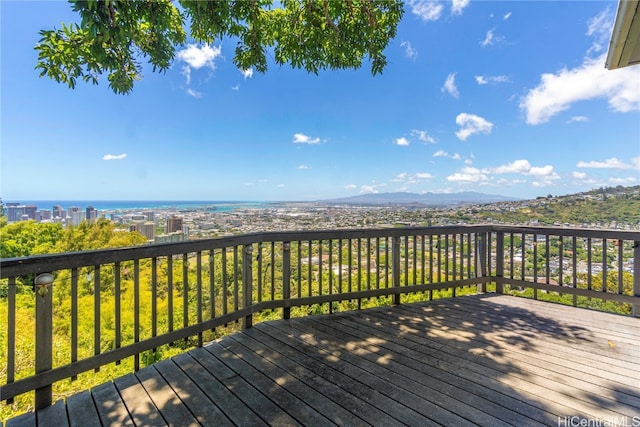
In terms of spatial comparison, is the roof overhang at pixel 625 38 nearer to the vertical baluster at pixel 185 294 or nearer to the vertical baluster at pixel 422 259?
the vertical baluster at pixel 422 259

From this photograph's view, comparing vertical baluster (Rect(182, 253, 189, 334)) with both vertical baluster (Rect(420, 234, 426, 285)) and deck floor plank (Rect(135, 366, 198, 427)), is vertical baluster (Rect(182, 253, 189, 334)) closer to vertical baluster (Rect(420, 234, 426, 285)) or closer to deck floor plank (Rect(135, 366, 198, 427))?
deck floor plank (Rect(135, 366, 198, 427))

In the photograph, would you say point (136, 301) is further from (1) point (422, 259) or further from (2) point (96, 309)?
(1) point (422, 259)

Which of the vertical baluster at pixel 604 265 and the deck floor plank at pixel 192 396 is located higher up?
the vertical baluster at pixel 604 265

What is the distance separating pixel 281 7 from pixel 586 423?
546 centimetres

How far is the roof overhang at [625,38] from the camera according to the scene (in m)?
1.90

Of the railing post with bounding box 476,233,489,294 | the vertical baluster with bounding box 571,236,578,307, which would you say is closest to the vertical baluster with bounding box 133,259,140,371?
the railing post with bounding box 476,233,489,294

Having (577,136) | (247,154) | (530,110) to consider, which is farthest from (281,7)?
(247,154)

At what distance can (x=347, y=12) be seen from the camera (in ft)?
12.2

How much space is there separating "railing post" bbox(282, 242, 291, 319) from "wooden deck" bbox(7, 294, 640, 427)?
0.61ft

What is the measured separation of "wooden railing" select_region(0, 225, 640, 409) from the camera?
6.33 feet

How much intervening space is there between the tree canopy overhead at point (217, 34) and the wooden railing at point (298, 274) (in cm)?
187

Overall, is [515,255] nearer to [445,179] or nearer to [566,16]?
[566,16]

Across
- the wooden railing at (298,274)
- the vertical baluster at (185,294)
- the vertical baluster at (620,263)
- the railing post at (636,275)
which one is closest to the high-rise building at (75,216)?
the wooden railing at (298,274)

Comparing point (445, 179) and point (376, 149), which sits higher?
point (376, 149)
